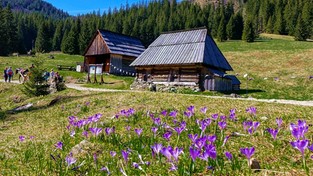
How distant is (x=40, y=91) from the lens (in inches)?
896

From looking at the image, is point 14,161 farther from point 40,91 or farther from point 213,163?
point 40,91

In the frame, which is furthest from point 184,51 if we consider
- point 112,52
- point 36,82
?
point 112,52

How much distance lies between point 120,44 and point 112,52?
4.24 meters

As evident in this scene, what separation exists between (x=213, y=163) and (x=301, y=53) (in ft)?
186

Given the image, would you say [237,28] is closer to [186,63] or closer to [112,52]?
[112,52]

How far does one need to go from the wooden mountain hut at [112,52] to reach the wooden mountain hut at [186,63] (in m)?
13.1

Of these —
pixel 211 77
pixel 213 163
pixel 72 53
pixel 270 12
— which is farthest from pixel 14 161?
pixel 270 12

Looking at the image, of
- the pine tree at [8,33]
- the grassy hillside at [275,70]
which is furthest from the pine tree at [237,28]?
the pine tree at [8,33]

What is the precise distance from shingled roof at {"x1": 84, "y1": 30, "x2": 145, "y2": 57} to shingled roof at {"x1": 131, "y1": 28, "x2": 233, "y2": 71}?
43.8 feet

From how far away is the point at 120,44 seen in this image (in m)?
47.2

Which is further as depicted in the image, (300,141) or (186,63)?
(186,63)

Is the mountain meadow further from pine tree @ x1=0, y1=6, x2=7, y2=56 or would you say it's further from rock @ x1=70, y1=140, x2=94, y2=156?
pine tree @ x1=0, y1=6, x2=7, y2=56

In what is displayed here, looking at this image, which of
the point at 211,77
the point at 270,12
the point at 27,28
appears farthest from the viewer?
the point at 27,28

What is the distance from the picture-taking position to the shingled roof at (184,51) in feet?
89.4
